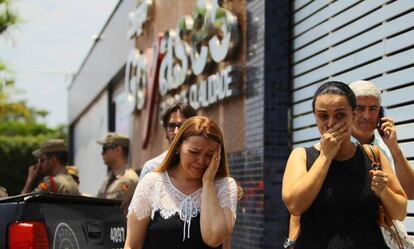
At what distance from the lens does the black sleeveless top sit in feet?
11.2

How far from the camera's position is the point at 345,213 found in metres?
3.43

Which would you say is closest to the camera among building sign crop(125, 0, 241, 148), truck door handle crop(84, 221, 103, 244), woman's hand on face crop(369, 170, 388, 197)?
woman's hand on face crop(369, 170, 388, 197)

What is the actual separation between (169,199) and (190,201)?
0.35 feet

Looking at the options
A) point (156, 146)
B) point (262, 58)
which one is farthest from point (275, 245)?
point (156, 146)

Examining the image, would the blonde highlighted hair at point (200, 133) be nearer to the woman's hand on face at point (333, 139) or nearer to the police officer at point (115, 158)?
the woman's hand on face at point (333, 139)

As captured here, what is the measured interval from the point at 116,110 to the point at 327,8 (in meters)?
13.4

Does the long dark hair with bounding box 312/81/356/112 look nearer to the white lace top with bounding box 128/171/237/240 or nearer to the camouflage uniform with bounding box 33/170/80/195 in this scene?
the white lace top with bounding box 128/171/237/240

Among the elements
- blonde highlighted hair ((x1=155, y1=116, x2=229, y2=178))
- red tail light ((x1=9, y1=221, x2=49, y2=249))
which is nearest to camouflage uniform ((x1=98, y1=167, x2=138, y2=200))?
red tail light ((x1=9, y1=221, x2=49, y2=249))

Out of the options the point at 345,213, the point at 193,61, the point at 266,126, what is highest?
the point at 193,61

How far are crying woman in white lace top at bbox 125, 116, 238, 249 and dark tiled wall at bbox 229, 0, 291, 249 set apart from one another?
411cm

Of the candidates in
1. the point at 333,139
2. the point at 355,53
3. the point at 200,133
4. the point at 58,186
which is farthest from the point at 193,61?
the point at 333,139

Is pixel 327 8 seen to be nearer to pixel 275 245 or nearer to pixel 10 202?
pixel 275 245

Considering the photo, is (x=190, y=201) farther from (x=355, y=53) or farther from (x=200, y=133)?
(x=355, y=53)

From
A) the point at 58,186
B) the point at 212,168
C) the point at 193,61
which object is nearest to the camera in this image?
the point at 212,168
